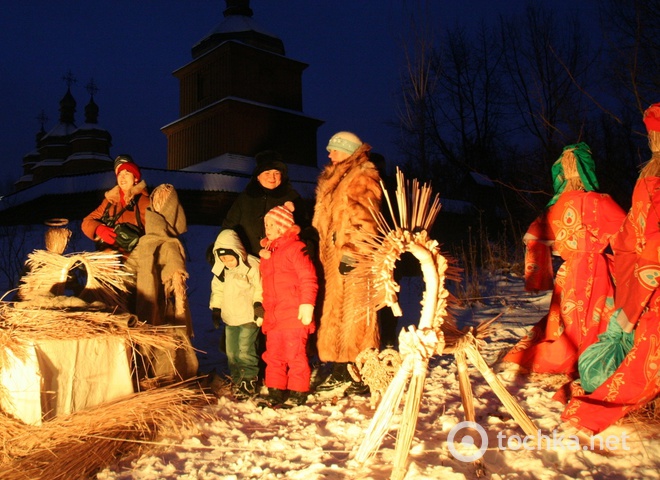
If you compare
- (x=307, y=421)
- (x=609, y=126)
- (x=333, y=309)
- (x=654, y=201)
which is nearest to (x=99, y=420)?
(x=307, y=421)

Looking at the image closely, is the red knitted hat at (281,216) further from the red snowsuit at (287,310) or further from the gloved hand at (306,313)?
the gloved hand at (306,313)

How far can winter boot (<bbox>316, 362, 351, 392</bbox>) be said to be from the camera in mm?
4449

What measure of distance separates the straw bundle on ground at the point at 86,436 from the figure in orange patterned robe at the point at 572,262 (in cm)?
279

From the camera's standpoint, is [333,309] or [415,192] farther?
[333,309]

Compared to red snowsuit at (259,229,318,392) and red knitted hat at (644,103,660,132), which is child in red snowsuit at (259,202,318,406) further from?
red knitted hat at (644,103,660,132)

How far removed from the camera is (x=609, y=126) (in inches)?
420

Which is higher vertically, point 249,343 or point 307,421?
point 249,343

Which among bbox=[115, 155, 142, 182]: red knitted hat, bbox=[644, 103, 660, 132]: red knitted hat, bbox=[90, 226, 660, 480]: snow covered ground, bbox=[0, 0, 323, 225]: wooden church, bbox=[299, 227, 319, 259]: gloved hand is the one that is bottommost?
bbox=[90, 226, 660, 480]: snow covered ground

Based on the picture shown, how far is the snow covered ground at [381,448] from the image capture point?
275 centimetres

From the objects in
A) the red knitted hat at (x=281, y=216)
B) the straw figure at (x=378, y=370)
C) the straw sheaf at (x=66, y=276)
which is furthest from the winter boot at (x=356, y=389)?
the straw sheaf at (x=66, y=276)

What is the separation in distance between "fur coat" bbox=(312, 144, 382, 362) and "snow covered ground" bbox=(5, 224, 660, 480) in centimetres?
45

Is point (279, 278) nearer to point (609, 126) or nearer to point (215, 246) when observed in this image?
point (215, 246)

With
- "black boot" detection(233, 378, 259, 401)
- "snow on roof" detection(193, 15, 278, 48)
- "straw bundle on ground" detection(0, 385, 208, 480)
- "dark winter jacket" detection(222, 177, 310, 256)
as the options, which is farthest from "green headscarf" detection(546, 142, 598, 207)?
"snow on roof" detection(193, 15, 278, 48)

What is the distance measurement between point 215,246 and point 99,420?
1750mm
